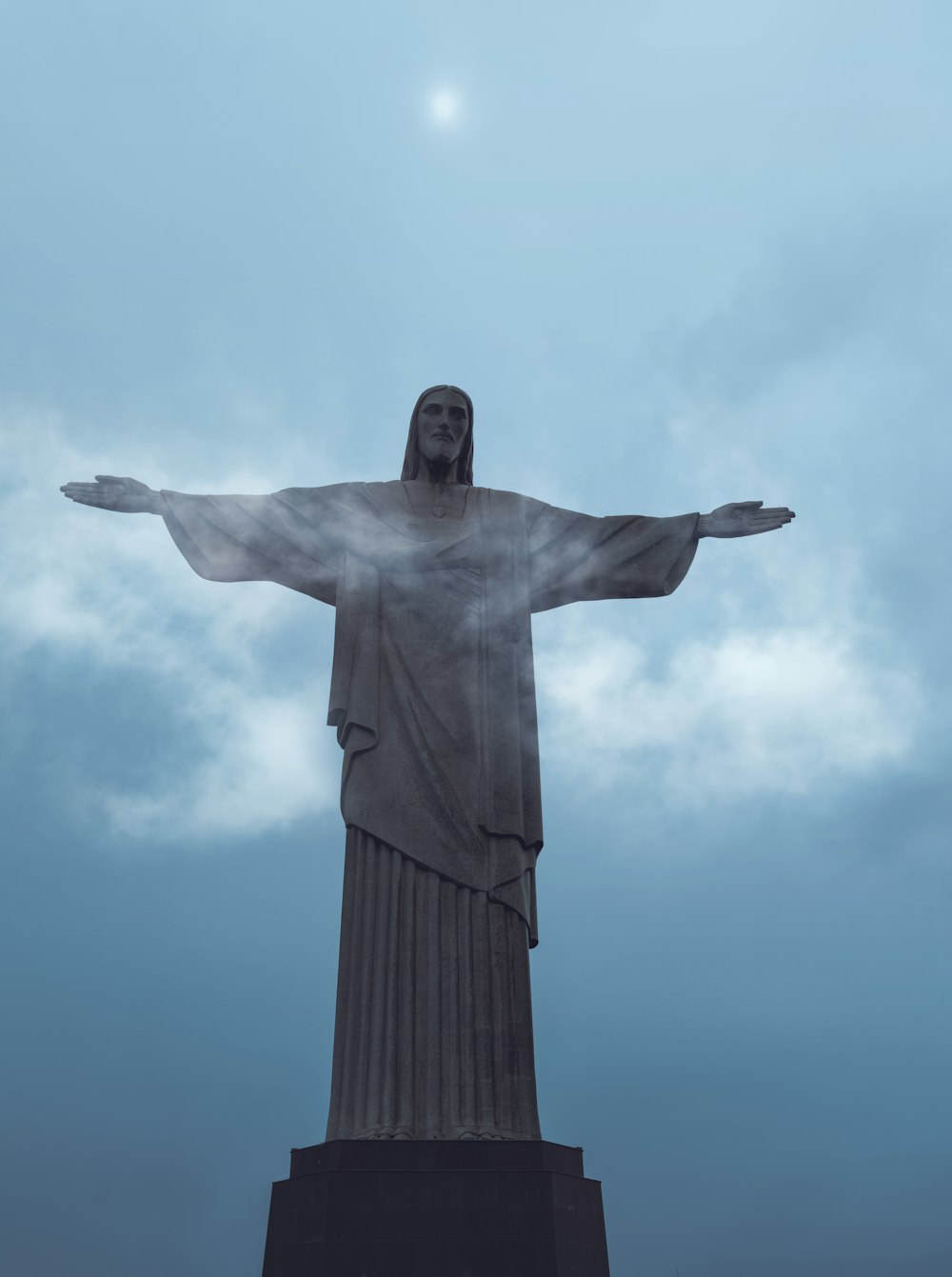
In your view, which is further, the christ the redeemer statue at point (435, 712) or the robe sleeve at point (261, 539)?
the robe sleeve at point (261, 539)

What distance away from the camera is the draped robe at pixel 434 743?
7703 millimetres

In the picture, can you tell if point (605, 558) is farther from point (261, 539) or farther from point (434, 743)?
point (261, 539)

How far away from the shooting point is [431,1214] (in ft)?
22.5

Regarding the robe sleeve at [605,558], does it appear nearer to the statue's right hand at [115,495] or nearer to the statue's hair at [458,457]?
the statue's hair at [458,457]

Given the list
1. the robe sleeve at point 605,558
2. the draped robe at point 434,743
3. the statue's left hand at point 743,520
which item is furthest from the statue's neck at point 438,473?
the statue's left hand at point 743,520

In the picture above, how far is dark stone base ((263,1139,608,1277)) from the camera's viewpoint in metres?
6.70

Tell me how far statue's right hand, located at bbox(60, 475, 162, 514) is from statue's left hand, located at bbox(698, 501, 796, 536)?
484 centimetres

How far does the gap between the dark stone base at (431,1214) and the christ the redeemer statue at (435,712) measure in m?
0.34

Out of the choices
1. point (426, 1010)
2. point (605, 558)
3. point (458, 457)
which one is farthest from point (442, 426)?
point (426, 1010)

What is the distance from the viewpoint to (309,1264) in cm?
670

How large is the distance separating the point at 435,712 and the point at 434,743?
25 centimetres

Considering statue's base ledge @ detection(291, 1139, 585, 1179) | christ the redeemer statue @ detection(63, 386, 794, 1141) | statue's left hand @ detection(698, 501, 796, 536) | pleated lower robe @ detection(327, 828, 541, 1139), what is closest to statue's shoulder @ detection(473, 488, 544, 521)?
christ the redeemer statue @ detection(63, 386, 794, 1141)

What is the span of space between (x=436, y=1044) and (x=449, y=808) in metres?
1.66

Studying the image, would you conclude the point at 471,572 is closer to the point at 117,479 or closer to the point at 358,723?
the point at 358,723
